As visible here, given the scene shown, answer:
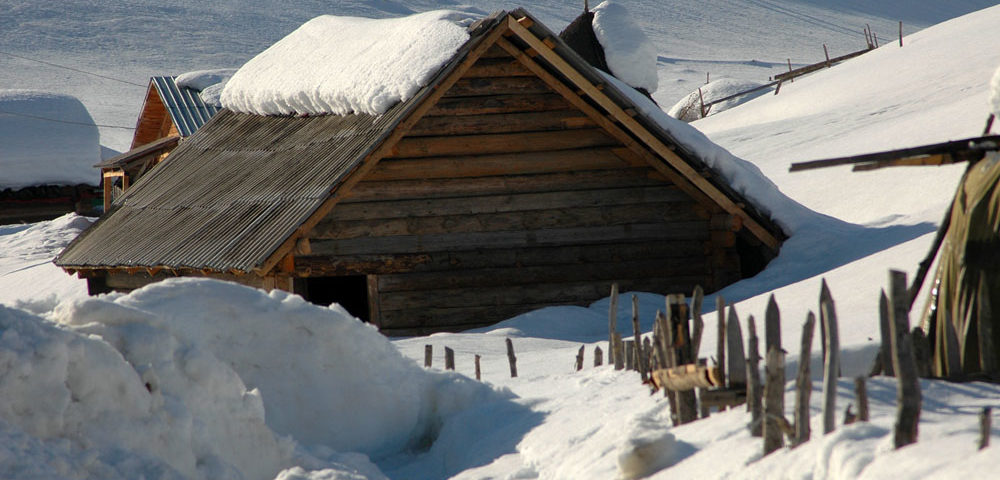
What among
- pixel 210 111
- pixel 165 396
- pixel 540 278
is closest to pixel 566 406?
pixel 165 396

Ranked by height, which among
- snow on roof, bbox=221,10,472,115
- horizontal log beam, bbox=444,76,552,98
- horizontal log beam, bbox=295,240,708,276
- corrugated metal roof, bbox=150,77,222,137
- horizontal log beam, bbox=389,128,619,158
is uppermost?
corrugated metal roof, bbox=150,77,222,137

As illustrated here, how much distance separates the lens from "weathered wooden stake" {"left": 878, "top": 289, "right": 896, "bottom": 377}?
4.81 meters

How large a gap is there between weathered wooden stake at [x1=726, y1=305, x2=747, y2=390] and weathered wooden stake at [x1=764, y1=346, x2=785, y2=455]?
2.21 ft

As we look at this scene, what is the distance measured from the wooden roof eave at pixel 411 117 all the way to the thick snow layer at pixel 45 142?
26330mm

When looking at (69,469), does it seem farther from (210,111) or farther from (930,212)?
(210,111)

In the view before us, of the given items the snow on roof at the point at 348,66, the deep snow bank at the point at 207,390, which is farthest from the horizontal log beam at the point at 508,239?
the deep snow bank at the point at 207,390

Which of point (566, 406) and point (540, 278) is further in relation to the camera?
point (540, 278)

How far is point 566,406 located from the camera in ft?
24.5

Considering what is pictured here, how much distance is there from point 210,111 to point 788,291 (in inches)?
804

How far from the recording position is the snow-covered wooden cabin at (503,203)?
42.3 feet

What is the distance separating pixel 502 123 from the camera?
43.7 ft

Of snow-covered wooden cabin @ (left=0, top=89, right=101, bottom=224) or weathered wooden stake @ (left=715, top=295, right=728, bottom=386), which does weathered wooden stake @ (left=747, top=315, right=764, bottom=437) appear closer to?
weathered wooden stake @ (left=715, top=295, right=728, bottom=386)

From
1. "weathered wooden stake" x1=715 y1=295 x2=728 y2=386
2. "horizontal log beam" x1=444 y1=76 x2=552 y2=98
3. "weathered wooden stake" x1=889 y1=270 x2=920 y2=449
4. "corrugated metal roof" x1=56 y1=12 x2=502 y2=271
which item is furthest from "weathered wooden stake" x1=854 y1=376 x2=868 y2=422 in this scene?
"horizontal log beam" x1=444 y1=76 x2=552 y2=98

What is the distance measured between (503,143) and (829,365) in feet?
29.6
